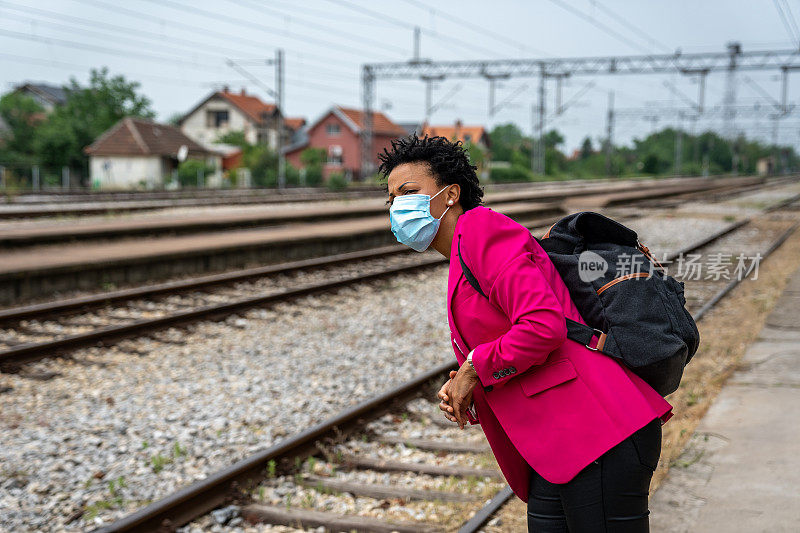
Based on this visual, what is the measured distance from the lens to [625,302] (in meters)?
2.00

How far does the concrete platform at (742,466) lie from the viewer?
149 inches

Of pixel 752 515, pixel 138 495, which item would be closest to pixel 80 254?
pixel 138 495

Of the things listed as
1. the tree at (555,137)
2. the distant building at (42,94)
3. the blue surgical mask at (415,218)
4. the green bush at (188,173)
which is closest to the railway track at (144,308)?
the blue surgical mask at (415,218)

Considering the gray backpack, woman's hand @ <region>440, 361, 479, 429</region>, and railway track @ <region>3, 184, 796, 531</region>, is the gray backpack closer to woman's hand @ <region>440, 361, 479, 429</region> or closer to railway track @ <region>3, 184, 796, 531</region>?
woman's hand @ <region>440, 361, 479, 429</region>

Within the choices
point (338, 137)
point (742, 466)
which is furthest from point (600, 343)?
point (338, 137)

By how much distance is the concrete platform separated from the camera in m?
3.79

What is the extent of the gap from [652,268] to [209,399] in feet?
16.4

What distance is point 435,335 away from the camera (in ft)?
29.5

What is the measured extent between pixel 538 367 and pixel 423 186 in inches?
25.1

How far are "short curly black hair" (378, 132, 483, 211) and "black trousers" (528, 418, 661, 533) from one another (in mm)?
826

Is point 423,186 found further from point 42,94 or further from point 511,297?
point 42,94

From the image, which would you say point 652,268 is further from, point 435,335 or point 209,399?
point 435,335

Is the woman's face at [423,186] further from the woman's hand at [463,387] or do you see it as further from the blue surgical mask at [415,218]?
the woman's hand at [463,387]

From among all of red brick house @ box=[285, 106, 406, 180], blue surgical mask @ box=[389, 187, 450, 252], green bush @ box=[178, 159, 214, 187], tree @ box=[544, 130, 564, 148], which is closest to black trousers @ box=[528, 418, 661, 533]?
blue surgical mask @ box=[389, 187, 450, 252]
